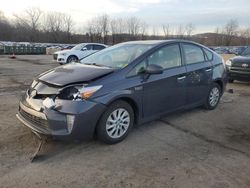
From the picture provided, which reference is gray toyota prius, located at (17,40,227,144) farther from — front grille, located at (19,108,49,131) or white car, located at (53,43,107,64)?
white car, located at (53,43,107,64)

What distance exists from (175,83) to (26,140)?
2578 millimetres

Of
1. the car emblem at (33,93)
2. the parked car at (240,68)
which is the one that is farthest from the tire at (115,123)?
the parked car at (240,68)

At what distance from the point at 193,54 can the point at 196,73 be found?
42cm

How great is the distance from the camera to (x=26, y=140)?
4184 millimetres

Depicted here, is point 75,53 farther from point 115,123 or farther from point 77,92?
point 77,92

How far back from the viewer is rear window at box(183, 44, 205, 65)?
5.39 meters

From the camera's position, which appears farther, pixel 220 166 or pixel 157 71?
pixel 157 71

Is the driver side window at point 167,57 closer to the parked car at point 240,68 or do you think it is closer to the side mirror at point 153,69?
the side mirror at point 153,69

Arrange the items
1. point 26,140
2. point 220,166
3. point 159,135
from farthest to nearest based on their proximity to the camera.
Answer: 1. point 159,135
2. point 26,140
3. point 220,166

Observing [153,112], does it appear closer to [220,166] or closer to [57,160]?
[220,166]

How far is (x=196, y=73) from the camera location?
215 inches

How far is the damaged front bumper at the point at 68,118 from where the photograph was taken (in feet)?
12.0

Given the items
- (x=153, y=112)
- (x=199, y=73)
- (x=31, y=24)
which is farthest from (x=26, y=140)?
(x=31, y=24)

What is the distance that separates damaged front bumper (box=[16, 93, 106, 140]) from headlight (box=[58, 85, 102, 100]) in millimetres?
68
